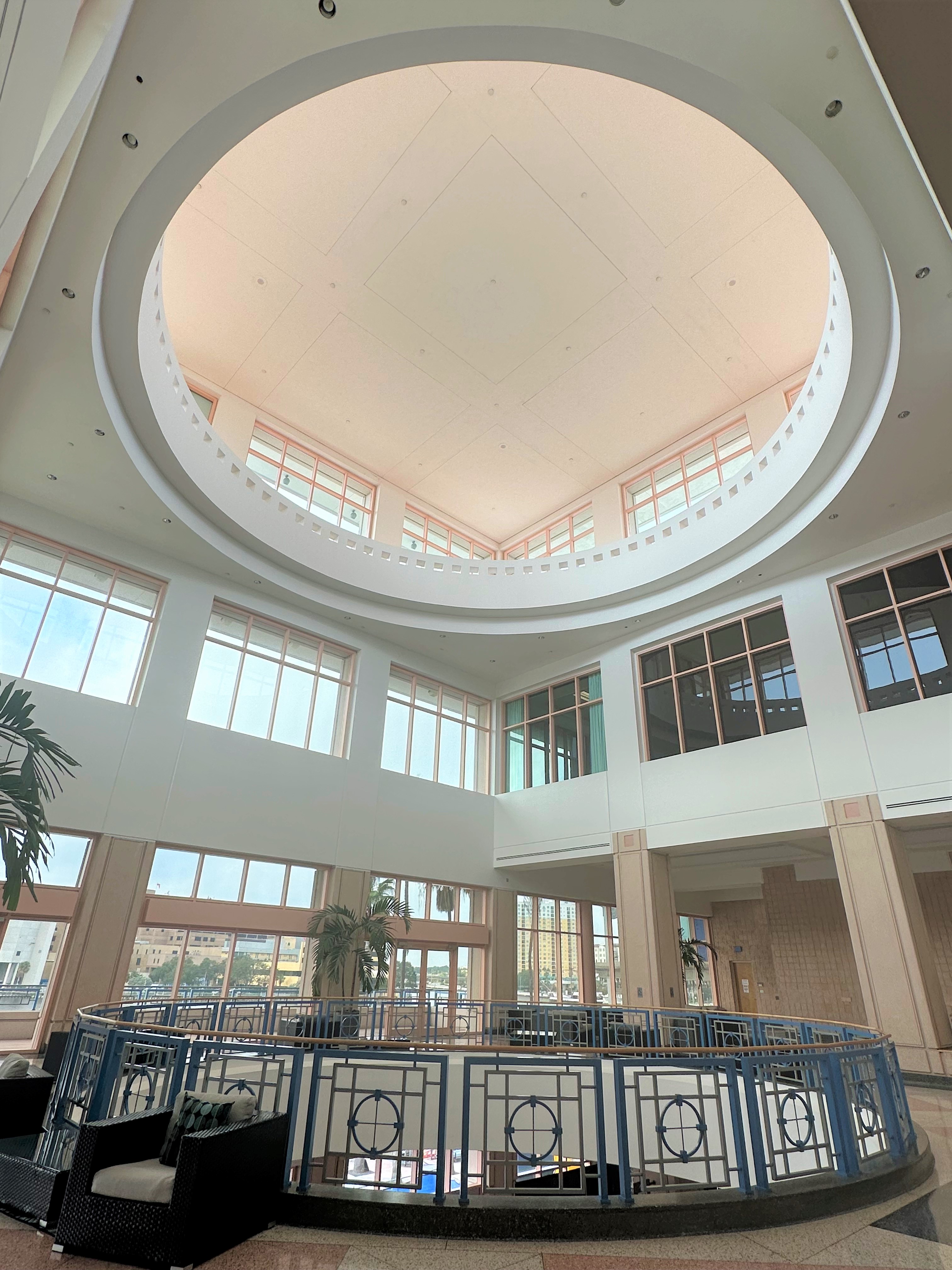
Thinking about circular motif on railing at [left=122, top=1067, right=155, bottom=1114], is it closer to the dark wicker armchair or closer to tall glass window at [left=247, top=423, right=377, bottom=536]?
the dark wicker armchair

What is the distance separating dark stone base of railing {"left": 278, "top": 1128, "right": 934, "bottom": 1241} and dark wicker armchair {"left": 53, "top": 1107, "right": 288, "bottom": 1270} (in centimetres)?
32

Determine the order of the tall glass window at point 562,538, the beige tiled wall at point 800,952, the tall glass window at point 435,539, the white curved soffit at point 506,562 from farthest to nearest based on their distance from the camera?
the tall glass window at point 435,539, the tall glass window at point 562,538, the beige tiled wall at point 800,952, the white curved soffit at point 506,562

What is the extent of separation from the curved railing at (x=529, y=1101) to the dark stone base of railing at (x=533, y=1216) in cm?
9

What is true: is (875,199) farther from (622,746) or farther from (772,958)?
(772,958)

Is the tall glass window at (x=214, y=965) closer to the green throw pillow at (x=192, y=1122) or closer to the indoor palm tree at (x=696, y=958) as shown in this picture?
the green throw pillow at (x=192, y=1122)

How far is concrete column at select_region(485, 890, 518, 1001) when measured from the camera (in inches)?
651

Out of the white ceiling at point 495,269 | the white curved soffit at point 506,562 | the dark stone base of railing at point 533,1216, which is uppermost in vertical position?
the white ceiling at point 495,269

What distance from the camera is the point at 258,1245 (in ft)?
12.9

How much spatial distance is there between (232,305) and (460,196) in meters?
5.26

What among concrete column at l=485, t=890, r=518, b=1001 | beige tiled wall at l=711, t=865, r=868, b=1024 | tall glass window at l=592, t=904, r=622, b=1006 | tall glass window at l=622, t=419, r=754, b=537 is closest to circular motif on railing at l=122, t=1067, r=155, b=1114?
concrete column at l=485, t=890, r=518, b=1001

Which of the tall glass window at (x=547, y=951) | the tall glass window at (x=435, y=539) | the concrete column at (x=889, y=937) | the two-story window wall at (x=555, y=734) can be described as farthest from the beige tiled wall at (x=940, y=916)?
the tall glass window at (x=435, y=539)

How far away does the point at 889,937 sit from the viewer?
10875mm

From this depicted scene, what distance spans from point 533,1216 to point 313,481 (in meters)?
16.1

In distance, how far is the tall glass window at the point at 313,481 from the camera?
16.9 m
